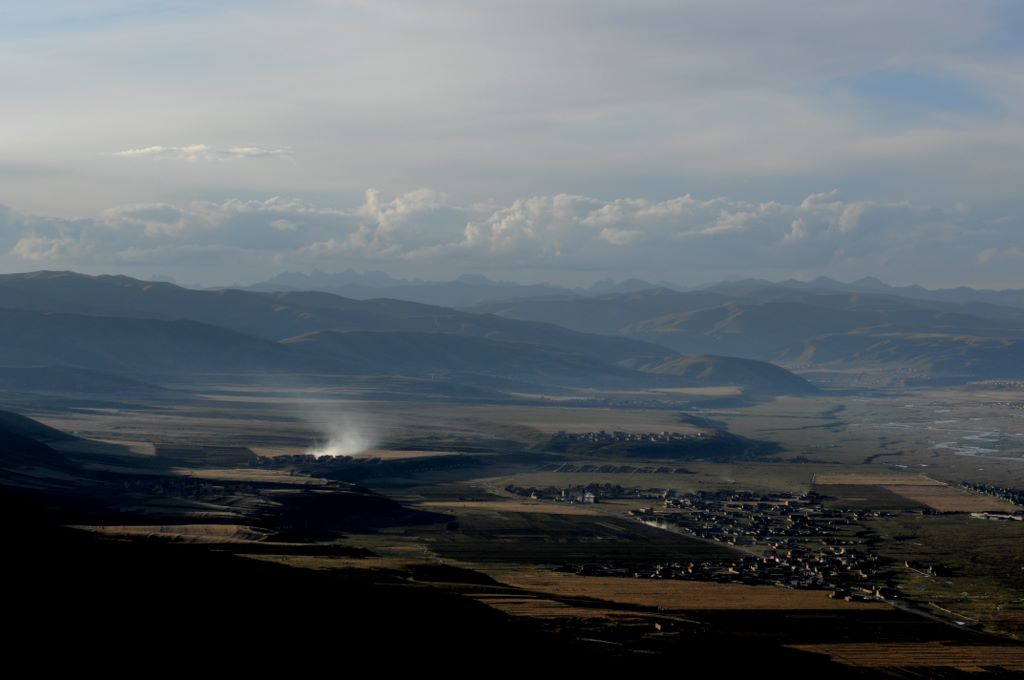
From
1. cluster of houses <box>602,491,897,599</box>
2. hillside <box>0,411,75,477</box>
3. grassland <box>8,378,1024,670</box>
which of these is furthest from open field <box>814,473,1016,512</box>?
hillside <box>0,411,75,477</box>

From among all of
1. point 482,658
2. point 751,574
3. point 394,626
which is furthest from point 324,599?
point 751,574

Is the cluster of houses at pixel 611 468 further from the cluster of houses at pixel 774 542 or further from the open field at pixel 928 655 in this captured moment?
the open field at pixel 928 655

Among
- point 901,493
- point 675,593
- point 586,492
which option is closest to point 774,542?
point 675,593

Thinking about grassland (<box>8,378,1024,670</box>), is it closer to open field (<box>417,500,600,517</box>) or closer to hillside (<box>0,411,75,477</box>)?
open field (<box>417,500,600,517</box>)

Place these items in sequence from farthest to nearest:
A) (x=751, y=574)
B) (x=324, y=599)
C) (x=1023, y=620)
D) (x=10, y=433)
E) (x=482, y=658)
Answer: (x=10, y=433)
(x=751, y=574)
(x=1023, y=620)
(x=324, y=599)
(x=482, y=658)

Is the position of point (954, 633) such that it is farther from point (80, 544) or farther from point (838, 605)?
point (80, 544)

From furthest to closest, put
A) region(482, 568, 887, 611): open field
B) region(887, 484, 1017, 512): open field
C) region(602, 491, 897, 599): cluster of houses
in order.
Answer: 1. region(887, 484, 1017, 512): open field
2. region(602, 491, 897, 599): cluster of houses
3. region(482, 568, 887, 611): open field

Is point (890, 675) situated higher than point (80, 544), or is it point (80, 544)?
point (80, 544)

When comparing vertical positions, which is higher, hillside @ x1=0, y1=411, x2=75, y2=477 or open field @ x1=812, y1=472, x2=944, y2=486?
hillside @ x1=0, y1=411, x2=75, y2=477

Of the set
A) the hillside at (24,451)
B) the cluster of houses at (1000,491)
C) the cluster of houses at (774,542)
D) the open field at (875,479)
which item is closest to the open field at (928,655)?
the cluster of houses at (774,542)

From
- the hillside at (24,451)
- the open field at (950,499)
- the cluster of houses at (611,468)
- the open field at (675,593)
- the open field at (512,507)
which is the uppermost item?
the hillside at (24,451)

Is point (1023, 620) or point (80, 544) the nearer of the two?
point (80, 544)
